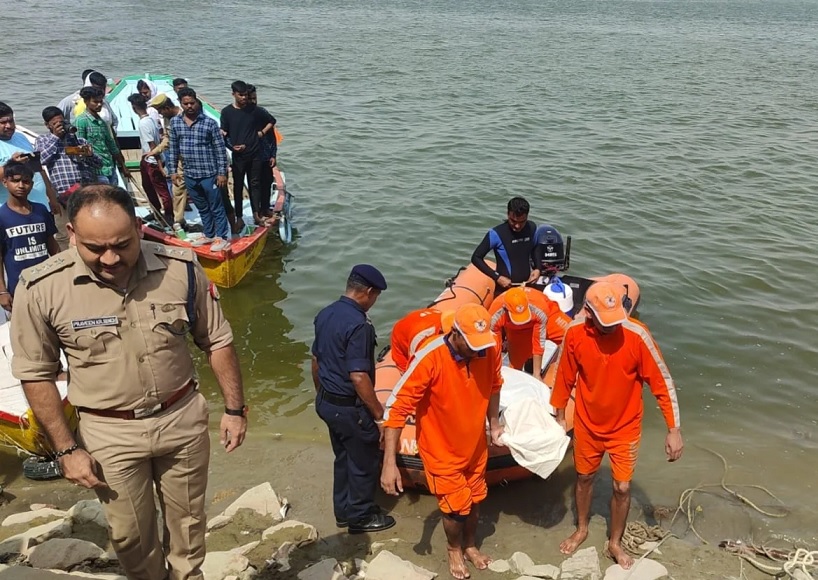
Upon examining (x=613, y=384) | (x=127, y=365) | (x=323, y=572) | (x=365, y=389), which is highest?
(x=127, y=365)

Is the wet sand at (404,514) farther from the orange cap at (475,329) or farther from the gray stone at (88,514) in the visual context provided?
the orange cap at (475,329)

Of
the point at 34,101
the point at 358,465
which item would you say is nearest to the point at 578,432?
the point at 358,465

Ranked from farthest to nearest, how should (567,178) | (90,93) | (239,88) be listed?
(567,178)
(239,88)
(90,93)

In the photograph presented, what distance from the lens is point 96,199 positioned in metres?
2.61

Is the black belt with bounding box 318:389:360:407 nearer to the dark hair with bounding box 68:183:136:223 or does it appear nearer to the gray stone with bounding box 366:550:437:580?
the gray stone with bounding box 366:550:437:580

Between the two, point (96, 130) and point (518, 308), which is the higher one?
point (96, 130)

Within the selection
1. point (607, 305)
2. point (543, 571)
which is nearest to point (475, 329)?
point (607, 305)

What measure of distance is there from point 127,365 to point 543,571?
2.94 m

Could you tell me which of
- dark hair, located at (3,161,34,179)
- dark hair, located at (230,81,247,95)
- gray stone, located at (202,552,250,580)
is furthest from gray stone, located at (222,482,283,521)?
dark hair, located at (230,81,247,95)

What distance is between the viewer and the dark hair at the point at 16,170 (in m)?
5.04

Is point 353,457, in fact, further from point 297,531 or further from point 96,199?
point 96,199

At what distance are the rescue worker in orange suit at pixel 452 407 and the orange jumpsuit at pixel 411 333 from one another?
0.84 m

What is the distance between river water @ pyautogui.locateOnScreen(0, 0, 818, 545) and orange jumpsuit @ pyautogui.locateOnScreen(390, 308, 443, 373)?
1544 millimetres

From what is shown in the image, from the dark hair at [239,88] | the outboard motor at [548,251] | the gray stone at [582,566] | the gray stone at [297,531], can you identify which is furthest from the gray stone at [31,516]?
the dark hair at [239,88]
